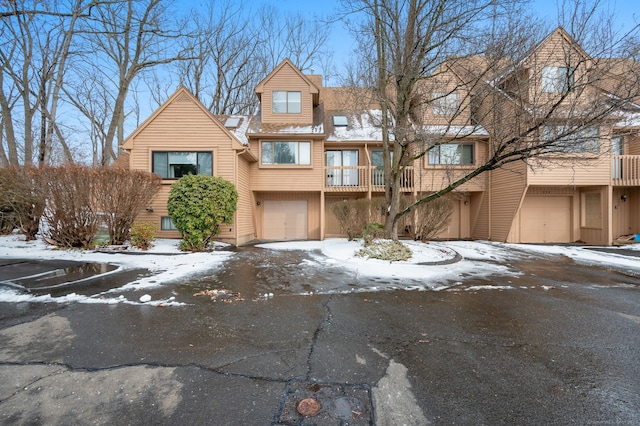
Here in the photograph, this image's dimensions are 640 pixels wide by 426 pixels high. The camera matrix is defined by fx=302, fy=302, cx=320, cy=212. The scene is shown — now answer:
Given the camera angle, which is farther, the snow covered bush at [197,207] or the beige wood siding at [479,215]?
the beige wood siding at [479,215]

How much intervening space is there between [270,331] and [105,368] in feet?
5.47

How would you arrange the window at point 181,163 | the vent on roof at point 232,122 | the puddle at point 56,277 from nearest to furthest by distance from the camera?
the puddle at point 56,277, the window at point 181,163, the vent on roof at point 232,122

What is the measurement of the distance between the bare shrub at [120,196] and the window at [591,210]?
18394mm

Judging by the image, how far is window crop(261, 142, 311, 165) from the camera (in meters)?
14.4

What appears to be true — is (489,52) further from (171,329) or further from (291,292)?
(171,329)

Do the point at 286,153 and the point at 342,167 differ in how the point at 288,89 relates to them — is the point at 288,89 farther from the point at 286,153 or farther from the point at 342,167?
the point at 342,167

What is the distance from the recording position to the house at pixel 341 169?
1255cm

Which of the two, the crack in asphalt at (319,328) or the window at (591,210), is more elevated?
the window at (591,210)

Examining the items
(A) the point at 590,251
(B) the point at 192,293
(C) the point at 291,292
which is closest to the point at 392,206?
(C) the point at 291,292

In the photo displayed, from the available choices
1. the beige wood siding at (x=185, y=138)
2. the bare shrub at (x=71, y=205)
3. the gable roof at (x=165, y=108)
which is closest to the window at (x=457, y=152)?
the gable roof at (x=165, y=108)

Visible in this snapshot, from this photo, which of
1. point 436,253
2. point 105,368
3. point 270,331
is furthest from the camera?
point 436,253

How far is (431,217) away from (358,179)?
419 centimetres

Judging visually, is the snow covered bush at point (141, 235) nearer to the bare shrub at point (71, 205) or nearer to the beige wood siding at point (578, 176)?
the bare shrub at point (71, 205)

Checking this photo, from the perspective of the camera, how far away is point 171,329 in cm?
375
